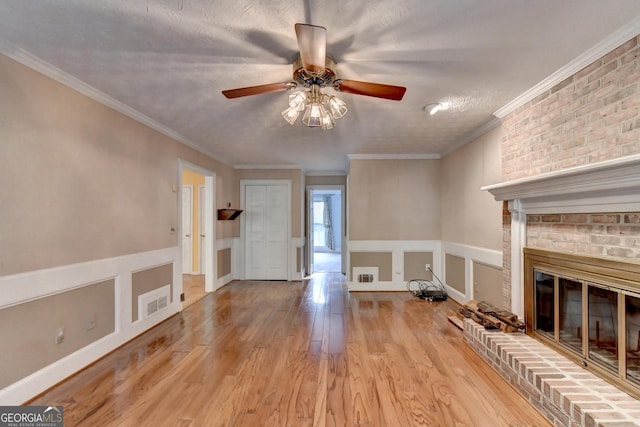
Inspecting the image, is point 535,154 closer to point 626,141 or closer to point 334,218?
point 626,141

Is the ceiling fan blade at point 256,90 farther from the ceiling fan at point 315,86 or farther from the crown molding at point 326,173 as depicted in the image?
the crown molding at point 326,173

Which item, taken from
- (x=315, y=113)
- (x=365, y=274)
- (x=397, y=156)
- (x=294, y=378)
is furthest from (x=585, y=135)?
(x=365, y=274)

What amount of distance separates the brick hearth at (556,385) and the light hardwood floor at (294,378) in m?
0.10

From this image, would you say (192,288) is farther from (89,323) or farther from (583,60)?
(583,60)

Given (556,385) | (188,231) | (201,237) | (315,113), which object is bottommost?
(556,385)

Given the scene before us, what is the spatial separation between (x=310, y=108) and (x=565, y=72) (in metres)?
1.89

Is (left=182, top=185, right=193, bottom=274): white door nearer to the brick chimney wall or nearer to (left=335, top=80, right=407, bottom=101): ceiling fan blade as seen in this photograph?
(left=335, top=80, right=407, bottom=101): ceiling fan blade

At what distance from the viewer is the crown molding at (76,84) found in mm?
1926

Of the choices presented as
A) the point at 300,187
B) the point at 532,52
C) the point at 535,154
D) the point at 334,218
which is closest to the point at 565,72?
the point at 532,52

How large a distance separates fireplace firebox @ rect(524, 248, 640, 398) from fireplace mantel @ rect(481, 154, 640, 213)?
35 centimetres

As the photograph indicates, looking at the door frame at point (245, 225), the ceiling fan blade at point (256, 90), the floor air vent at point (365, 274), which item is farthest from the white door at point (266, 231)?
the ceiling fan blade at point (256, 90)

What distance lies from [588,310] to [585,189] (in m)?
0.85

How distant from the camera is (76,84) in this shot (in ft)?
7.76

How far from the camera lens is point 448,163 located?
472 cm
